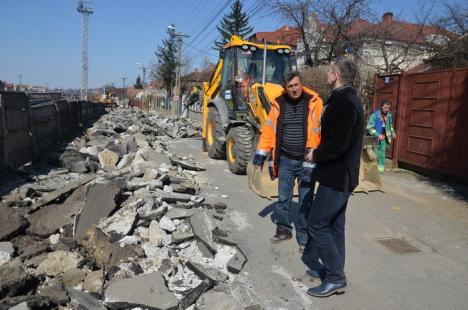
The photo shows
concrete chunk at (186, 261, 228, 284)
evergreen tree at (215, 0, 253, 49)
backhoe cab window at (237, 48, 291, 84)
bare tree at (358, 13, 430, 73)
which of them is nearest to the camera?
concrete chunk at (186, 261, 228, 284)

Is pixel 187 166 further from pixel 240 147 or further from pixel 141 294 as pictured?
pixel 141 294

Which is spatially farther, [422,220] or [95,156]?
[95,156]

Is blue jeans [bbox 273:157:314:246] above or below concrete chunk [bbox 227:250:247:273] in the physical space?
above

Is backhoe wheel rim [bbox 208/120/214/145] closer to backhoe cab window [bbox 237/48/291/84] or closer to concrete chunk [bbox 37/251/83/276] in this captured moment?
backhoe cab window [bbox 237/48/291/84]

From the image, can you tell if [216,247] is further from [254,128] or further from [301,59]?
[301,59]

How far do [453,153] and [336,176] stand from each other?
611cm

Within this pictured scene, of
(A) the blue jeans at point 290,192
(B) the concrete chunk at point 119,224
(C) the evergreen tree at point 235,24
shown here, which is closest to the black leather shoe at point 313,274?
(A) the blue jeans at point 290,192

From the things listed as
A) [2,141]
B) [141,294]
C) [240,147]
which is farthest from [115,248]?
[2,141]

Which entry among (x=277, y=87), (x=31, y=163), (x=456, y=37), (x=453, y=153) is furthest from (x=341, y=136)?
(x=456, y=37)

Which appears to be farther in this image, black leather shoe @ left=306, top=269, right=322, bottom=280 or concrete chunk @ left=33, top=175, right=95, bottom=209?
concrete chunk @ left=33, top=175, right=95, bottom=209

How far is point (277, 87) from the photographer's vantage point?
317 inches

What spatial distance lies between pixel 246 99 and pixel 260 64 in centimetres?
121

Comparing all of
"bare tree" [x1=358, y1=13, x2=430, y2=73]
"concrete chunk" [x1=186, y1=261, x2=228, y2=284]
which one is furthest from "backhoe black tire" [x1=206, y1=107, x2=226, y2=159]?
"bare tree" [x1=358, y1=13, x2=430, y2=73]

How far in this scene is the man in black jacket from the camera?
3.18 meters
